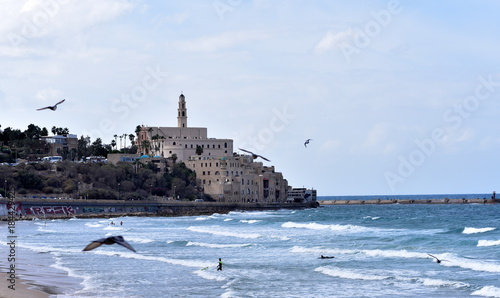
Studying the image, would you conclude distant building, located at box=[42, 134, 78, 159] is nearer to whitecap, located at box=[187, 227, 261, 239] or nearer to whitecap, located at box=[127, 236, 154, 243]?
whitecap, located at box=[187, 227, 261, 239]

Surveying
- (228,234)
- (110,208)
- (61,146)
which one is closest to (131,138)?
(61,146)

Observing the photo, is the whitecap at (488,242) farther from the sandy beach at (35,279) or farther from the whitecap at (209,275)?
the sandy beach at (35,279)

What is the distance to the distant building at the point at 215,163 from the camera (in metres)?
136

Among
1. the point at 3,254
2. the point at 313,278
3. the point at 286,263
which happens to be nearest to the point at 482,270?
the point at 313,278

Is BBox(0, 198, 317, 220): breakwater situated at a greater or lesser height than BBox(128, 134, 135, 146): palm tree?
lesser

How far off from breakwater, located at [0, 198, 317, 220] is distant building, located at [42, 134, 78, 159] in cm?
3614

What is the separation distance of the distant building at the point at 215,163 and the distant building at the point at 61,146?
1225cm

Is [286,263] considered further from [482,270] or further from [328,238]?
[328,238]

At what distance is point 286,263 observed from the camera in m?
40.8

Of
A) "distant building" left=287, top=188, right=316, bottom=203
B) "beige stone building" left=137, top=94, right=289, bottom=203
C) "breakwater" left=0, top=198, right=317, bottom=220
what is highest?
"beige stone building" left=137, top=94, right=289, bottom=203

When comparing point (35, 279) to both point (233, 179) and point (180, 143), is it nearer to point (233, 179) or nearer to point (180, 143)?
point (233, 179)

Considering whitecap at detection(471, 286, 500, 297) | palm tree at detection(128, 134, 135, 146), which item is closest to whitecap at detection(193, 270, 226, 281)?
whitecap at detection(471, 286, 500, 297)

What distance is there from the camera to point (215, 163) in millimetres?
136875

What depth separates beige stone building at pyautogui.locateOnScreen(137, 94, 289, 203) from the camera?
136m
